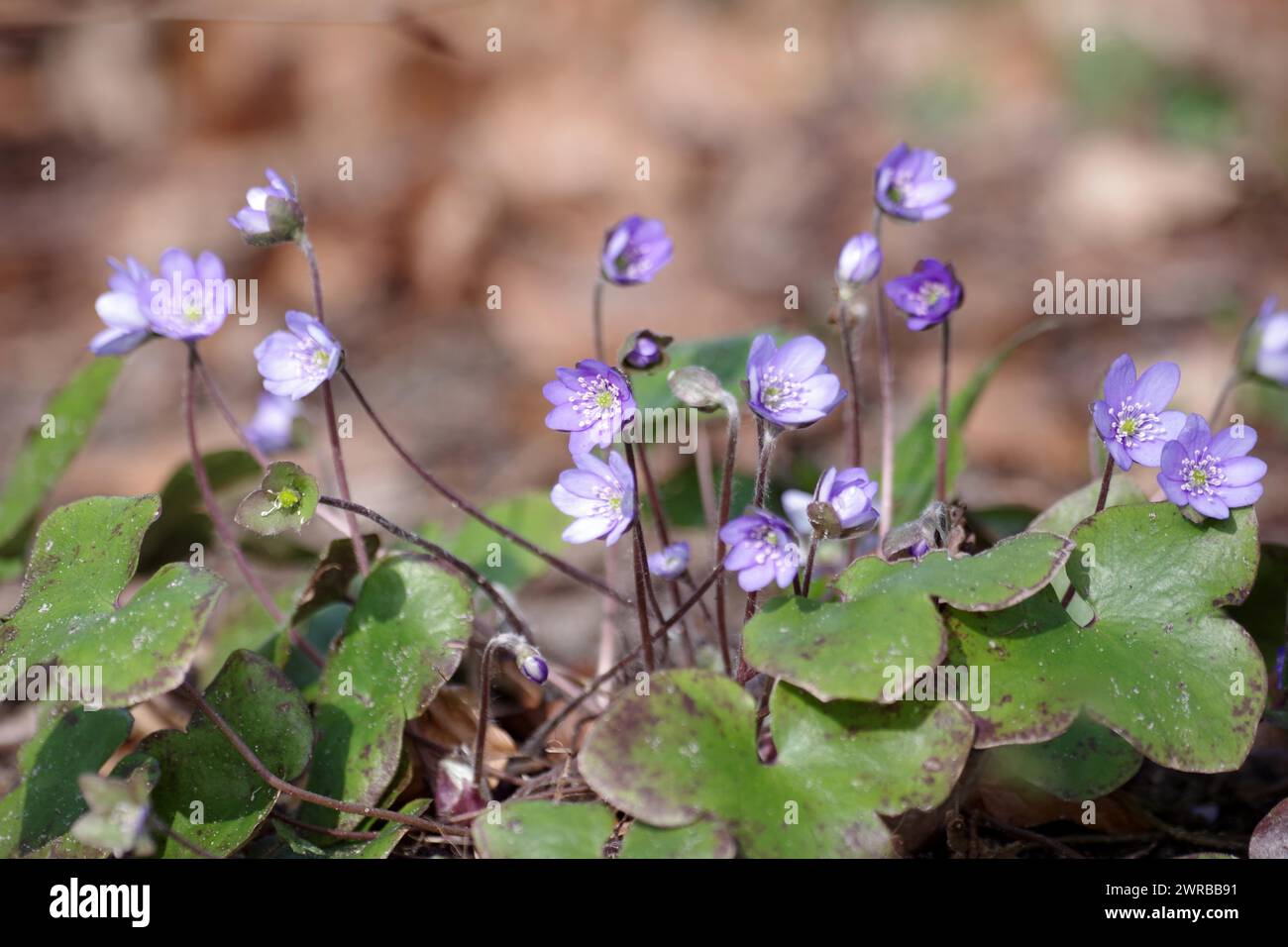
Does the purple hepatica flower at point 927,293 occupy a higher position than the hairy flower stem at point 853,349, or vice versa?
the purple hepatica flower at point 927,293

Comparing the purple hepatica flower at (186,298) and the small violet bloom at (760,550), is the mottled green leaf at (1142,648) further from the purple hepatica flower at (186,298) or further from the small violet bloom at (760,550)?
the purple hepatica flower at (186,298)

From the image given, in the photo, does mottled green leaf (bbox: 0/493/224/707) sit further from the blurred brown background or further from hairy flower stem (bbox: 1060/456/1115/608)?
the blurred brown background

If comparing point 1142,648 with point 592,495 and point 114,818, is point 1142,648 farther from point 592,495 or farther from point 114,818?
point 114,818

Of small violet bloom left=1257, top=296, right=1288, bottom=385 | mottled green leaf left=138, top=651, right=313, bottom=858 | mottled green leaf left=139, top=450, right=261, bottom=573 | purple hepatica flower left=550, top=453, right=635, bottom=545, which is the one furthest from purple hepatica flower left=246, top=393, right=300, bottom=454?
small violet bloom left=1257, top=296, right=1288, bottom=385

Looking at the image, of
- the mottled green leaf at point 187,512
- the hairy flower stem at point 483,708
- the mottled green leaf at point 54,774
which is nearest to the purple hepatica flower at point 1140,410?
the hairy flower stem at point 483,708
